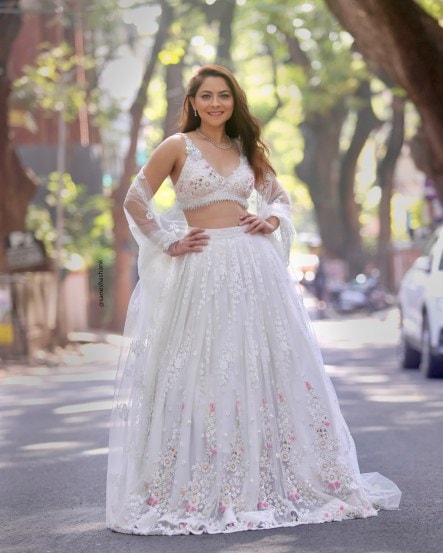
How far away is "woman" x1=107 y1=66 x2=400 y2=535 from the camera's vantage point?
21.2 feet

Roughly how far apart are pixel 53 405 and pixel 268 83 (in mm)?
34354

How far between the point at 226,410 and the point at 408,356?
36.2 ft

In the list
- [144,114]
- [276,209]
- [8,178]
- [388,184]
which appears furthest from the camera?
[388,184]

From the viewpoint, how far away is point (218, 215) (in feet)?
22.6

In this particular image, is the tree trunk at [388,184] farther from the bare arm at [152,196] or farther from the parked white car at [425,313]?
the bare arm at [152,196]

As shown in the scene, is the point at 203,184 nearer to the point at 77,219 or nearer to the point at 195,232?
the point at 195,232

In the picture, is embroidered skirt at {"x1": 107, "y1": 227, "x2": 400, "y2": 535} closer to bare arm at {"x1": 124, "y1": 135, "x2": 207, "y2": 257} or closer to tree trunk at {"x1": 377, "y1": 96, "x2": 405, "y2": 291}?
bare arm at {"x1": 124, "y1": 135, "x2": 207, "y2": 257}

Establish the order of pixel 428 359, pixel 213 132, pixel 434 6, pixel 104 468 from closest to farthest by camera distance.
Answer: pixel 213 132, pixel 104 468, pixel 428 359, pixel 434 6

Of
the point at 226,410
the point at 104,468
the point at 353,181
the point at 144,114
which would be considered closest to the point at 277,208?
the point at 226,410

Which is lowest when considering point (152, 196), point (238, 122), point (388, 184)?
point (152, 196)

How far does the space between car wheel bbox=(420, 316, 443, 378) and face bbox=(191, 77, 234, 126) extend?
8857mm

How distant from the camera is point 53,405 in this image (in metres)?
14.4

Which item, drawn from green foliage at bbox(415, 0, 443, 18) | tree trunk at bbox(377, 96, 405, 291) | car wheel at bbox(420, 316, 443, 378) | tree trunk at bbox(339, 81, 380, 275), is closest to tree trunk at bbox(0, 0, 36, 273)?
green foliage at bbox(415, 0, 443, 18)

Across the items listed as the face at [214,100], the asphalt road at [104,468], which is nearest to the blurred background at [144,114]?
the asphalt road at [104,468]
